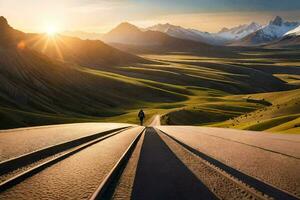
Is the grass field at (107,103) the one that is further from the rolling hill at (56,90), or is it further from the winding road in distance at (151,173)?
the winding road in distance at (151,173)

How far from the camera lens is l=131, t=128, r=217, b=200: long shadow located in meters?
9.45

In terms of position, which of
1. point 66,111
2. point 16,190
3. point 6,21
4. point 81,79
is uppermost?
point 6,21

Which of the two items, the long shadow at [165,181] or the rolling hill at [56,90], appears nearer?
the long shadow at [165,181]

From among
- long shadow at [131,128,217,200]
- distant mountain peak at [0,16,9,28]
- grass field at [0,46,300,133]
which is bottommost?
long shadow at [131,128,217,200]

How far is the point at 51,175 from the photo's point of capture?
12.0 meters

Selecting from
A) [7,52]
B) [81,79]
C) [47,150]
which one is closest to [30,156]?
[47,150]

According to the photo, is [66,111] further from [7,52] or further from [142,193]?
[142,193]

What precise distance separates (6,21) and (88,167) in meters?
172

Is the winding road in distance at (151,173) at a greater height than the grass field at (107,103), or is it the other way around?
the grass field at (107,103)

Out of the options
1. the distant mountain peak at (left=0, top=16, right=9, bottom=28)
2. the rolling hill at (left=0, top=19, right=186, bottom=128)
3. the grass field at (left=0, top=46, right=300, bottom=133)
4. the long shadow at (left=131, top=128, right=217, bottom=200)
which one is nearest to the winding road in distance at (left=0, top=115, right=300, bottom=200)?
the long shadow at (left=131, top=128, right=217, bottom=200)

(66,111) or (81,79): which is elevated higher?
(81,79)

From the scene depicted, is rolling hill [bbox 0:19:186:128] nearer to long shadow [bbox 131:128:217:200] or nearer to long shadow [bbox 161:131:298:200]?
long shadow [bbox 131:128:217:200]

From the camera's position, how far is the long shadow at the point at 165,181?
945cm

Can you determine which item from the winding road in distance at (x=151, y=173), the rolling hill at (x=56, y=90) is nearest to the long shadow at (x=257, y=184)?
the winding road in distance at (x=151, y=173)
